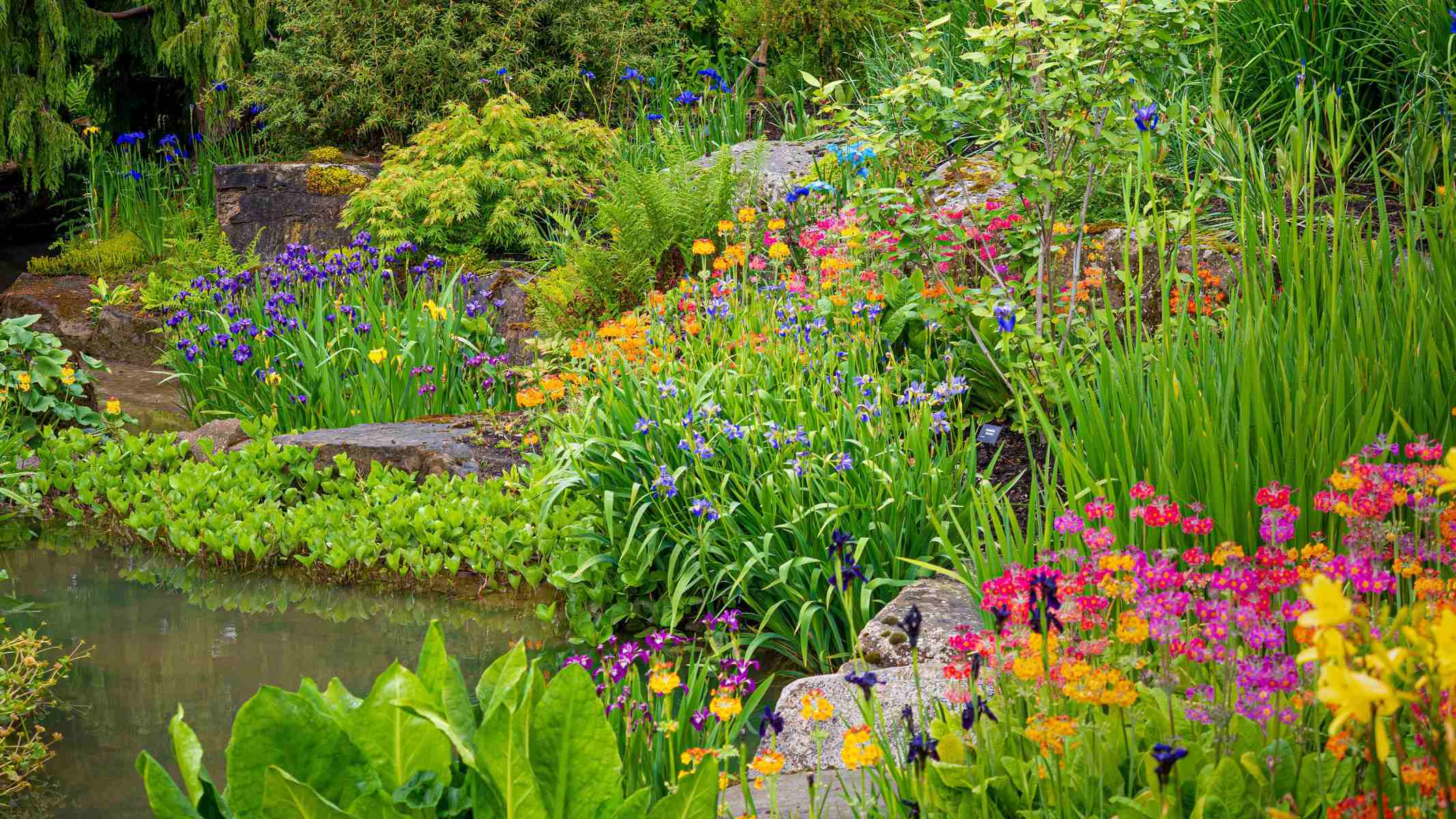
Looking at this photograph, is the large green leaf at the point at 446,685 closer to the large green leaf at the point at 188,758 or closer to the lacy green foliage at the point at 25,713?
the large green leaf at the point at 188,758

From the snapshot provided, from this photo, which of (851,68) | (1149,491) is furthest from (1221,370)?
(851,68)

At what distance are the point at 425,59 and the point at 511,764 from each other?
26.9 ft

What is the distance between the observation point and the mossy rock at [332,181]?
880 cm

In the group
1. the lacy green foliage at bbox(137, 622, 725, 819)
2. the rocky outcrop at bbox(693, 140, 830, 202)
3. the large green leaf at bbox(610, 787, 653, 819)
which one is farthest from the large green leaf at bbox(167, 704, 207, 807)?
the rocky outcrop at bbox(693, 140, 830, 202)

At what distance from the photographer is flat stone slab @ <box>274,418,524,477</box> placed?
5.19 m

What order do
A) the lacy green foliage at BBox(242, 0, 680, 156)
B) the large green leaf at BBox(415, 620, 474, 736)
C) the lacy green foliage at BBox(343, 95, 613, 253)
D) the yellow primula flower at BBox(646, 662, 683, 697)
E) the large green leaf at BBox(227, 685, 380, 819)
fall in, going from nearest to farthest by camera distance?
1. the large green leaf at BBox(227, 685, 380, 819)
2. the yellow primula flower at BBox(646, 662, 683, 697)
3. the large green leaf at BBox(415, 620, 474, 736)
4. the lacy green foliage at BBox(343, 95, 613, 253)
5. the lacy green foliage at BBox(242, 0, 680, 156)

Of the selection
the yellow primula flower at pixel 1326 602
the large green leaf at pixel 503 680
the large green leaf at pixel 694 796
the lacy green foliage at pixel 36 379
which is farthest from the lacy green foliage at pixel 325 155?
the yellow primula flower at pixel 1326 602

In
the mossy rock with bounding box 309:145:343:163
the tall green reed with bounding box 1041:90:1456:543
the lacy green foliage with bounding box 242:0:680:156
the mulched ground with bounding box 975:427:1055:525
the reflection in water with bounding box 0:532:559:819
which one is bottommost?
the reflection in water with bounding box 0:532:559:819

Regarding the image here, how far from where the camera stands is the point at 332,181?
8.83 metres

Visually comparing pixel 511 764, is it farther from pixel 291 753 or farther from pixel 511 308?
pixel 511 308

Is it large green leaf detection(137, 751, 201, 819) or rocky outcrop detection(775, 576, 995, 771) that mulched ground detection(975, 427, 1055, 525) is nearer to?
rocky outcrop detection(775, 576, 995, 771)

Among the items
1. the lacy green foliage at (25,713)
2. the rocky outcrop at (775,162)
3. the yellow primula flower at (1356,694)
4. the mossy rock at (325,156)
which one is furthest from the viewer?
the mossy rock at (325,156)

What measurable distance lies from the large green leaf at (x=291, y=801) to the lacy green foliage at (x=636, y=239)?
453 centimetres

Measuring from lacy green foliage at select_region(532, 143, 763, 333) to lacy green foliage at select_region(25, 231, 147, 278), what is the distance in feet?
15.4
